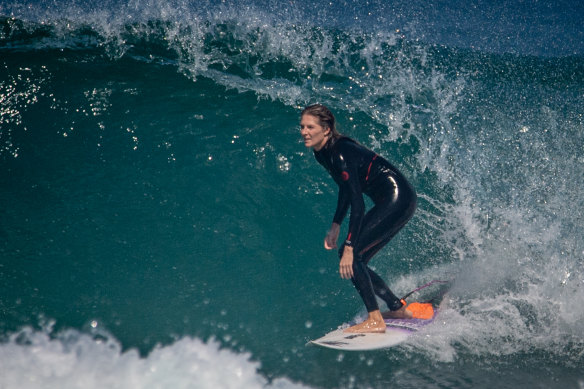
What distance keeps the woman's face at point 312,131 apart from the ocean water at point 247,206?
5.99 ft

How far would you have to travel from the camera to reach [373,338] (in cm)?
351

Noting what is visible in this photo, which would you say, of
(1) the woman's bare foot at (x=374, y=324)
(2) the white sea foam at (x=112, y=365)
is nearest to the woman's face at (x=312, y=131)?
(1) the woman's bare foot at (x=374, y=324)

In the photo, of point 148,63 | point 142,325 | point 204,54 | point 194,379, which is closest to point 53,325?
point 142,325

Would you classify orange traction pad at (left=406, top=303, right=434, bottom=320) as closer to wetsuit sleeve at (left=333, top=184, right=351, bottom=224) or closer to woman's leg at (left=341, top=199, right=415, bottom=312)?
woman's leg at (left=341, top=199, right=415, bottom=312)

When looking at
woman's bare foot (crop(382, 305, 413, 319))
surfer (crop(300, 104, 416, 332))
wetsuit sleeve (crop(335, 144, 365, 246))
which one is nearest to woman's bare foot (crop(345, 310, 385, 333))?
surfer (crop(300, 104, 416, 332))

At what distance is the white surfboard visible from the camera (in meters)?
3.52

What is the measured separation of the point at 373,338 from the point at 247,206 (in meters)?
2.10

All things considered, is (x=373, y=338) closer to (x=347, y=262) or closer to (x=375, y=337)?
(x=375, y=337)

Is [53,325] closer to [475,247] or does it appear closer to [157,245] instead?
[157,245]

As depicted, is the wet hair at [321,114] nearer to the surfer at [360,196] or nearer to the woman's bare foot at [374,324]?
the surfer at [360,196]

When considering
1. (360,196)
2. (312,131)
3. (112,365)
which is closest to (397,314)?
(360,196)

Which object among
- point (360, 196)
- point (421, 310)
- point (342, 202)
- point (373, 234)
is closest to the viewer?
point (360, 196)

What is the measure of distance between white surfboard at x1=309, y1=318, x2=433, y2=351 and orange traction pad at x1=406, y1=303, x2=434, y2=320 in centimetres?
13

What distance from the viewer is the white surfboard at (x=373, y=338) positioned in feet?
11.5
